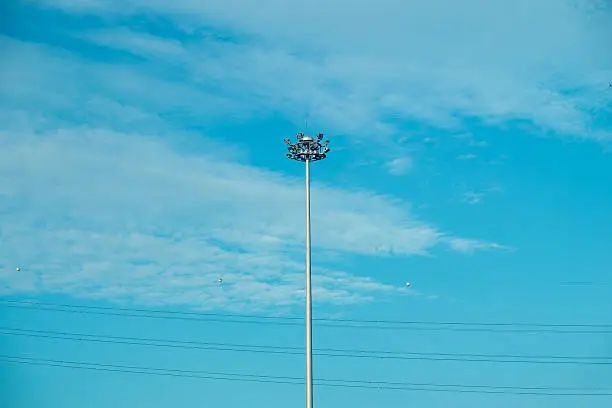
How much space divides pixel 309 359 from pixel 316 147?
1718cm

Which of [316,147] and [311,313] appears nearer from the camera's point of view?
[311,313]

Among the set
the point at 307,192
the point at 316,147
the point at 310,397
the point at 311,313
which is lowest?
the point at 310,397

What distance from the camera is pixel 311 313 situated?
58.8 meters

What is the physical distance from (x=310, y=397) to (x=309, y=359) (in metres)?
2.58

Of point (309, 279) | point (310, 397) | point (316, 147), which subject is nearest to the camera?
point (310, 397)

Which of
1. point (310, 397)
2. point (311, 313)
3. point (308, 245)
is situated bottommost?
point (310, 397)

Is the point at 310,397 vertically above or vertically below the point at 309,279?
below

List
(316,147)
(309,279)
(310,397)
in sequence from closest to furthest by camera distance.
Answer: (310,397)
(309,279)
(316,147)

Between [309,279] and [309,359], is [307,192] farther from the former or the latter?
[309,359]

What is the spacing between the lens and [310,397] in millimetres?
55750

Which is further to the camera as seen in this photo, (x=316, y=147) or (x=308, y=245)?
(x=316, y=147)

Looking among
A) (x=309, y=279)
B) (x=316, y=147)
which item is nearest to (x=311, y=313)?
(x=309, y=279)

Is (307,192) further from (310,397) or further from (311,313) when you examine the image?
(310,397)

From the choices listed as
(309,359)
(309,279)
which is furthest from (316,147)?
(309,359)
